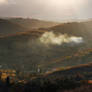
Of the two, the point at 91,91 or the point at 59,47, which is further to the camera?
the point at 59,47

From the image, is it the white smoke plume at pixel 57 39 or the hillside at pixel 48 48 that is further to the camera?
the white smoke plume at pixel 57 39

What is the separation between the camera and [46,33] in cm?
14812

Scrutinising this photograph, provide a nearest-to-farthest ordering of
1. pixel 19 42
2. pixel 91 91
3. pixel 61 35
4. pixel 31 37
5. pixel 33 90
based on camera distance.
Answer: pixel 91 91 < pixel 33 90 < pixel 19 42 < pixel 31 37 < pixel 61 35

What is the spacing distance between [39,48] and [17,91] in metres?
92.9

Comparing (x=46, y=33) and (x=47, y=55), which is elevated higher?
(x=46, y=33)

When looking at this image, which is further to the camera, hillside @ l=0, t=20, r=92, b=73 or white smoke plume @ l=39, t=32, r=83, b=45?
white smoke plume @ l=39, t=32, r=83, b=45

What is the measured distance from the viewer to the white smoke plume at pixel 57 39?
419 ft

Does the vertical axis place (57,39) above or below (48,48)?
above

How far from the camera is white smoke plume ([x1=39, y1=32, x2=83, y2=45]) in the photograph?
127812 mm

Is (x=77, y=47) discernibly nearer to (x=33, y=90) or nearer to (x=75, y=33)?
(x=75, y=33)

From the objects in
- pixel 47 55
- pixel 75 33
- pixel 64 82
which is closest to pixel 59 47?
pixel 47 55

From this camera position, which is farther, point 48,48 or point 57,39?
point 57,39

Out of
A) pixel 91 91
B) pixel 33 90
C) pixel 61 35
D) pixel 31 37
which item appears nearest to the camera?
pixel 91 91

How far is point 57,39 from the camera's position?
134 m
